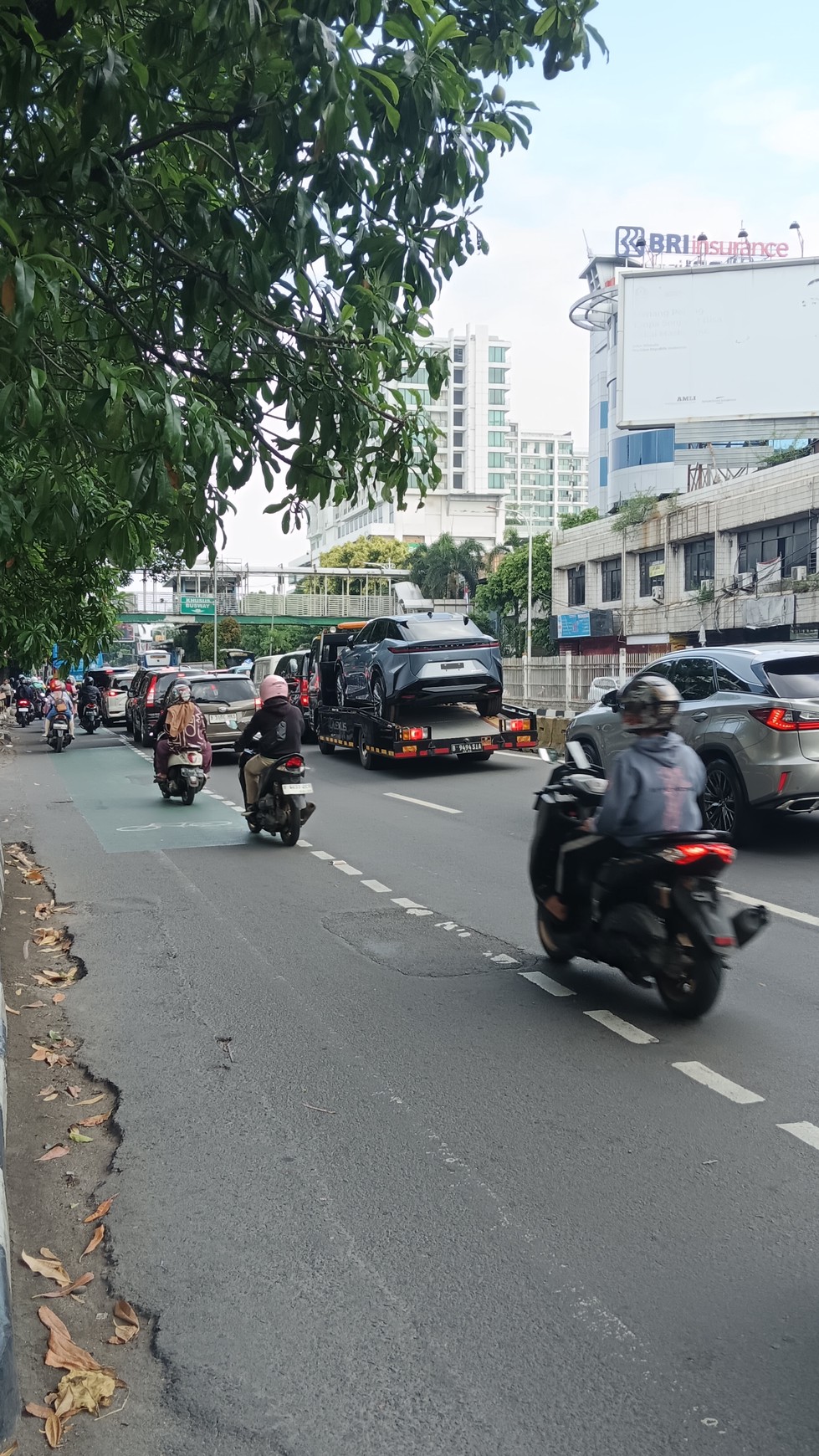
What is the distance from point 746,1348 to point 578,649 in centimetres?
5789

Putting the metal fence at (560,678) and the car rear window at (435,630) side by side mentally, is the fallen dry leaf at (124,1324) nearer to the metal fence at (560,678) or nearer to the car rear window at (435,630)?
the car rear window at (435,630)

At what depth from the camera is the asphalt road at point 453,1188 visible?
3006 millimetres

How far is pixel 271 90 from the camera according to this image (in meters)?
4.55

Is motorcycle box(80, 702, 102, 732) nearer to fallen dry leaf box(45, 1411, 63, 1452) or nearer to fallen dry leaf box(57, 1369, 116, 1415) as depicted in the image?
fallen dry leaf box(57, 1369, 116, 1415)

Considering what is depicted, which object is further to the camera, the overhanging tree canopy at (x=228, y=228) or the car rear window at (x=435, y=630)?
the car rear window at (x=435, y=630)

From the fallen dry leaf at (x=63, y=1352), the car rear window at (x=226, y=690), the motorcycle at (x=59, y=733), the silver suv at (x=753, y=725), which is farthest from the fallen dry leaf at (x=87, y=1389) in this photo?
the motorcycle at (x=59, y=733)

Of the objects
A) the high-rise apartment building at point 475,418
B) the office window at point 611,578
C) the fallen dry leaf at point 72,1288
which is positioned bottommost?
the fallen dry leaf at point 72,1288

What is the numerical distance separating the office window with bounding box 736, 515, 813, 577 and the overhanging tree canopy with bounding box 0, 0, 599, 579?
39.0 meters

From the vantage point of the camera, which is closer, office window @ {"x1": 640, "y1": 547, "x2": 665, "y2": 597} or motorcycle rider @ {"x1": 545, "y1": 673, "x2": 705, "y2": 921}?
motorcycle rider @ {"x1": 545, "y1": 673, "x2": 705, "y2": 921}

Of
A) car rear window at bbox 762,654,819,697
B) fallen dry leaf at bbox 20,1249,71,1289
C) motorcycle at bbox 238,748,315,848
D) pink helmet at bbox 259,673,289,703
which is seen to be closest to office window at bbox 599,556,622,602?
pink helmet at bbox 259,673,289,703

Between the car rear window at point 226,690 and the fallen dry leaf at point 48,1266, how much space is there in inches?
785

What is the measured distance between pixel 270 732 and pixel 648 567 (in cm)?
4317

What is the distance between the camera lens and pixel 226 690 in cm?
2388

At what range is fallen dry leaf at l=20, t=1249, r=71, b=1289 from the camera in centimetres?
370
